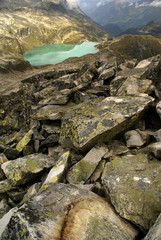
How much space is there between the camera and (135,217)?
536 cm

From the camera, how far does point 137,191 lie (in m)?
5.98

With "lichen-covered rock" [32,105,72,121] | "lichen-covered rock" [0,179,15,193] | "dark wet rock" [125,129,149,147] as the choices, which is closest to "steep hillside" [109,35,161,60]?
"lichen-covered rock" [32,105,72,121]

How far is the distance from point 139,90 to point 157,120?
3445 mm

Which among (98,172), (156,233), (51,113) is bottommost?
(98,172)

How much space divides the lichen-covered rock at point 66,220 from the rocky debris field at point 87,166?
3 centimetres

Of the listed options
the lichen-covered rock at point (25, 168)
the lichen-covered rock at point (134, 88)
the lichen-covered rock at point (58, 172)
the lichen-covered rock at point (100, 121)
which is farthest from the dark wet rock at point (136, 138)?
the lichen-covered rock at point (25, 168)

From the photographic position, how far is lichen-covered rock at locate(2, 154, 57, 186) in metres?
10.2

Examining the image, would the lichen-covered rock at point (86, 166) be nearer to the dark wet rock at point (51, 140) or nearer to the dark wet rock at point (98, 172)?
the dark wet rock at point (98, 172)

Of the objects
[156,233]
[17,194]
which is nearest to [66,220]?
[156,233]

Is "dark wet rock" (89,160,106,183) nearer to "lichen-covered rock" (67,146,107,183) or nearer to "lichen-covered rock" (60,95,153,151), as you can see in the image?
"lichen-covered rock" (67,146,107,183)

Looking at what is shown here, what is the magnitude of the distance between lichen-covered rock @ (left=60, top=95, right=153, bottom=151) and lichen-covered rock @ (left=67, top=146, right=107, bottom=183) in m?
0.54

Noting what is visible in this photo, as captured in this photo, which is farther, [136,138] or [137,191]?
[136,138]

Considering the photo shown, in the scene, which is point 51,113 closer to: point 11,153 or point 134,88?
point 11,153

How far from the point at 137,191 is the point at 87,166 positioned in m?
3.54
